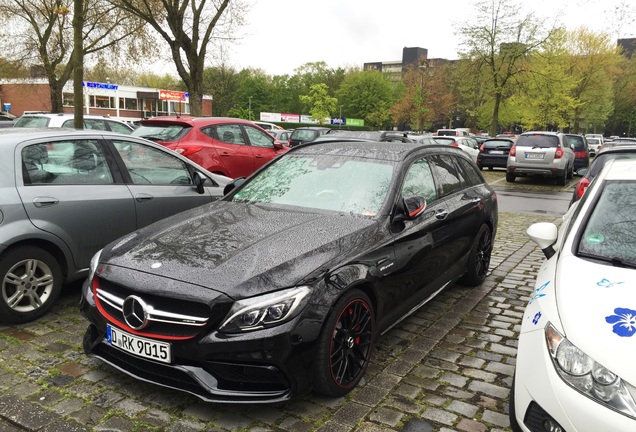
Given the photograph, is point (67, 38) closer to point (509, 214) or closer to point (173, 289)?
point (509, 214)

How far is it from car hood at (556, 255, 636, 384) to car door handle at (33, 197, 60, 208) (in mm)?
3972

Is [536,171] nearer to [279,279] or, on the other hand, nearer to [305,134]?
[305,134]

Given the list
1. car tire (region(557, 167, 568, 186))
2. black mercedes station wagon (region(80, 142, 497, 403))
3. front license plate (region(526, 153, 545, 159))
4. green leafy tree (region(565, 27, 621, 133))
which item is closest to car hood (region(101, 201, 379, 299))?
black mercedes station wagon (region(80, 142, 497, 403))

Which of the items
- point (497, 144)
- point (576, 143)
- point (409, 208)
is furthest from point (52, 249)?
point (576, 143)

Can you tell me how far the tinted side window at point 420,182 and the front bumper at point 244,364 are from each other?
173cm

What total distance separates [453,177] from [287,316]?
119 inches

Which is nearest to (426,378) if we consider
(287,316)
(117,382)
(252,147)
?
(287,316)

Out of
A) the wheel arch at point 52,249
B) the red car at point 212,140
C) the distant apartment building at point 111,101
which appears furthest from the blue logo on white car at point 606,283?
the distant apartment building at point 111,101

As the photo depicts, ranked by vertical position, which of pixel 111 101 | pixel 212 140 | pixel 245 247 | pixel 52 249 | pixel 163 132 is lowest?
pixel 52 249

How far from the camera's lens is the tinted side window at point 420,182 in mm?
4188

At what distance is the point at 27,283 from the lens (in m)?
4.20

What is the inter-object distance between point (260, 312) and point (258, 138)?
8.03m

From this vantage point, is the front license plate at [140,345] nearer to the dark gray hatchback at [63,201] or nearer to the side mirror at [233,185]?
the dark gray hatchback at [63,201]

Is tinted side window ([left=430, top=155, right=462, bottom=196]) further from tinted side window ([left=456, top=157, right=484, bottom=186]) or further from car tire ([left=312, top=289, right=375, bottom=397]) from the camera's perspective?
car tire ([left=312, top=289, right=375, bottom=397])
